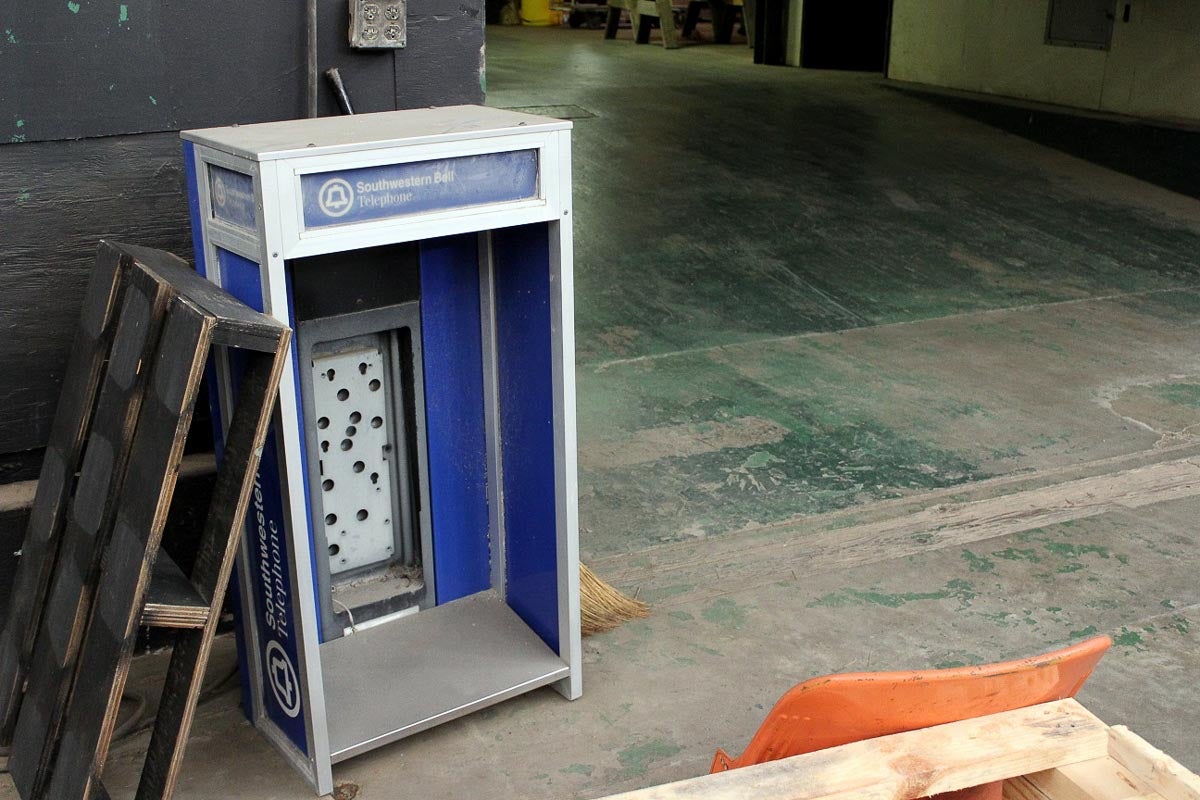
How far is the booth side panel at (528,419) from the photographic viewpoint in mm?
2855

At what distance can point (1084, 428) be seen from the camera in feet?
15.4

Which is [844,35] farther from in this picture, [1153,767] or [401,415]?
[1153,767]

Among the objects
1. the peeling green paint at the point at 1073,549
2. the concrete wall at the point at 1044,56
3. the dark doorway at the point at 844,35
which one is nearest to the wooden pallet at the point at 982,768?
the peeling green paint at the point at 1073,549

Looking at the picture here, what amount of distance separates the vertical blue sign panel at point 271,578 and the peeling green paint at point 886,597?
1.48 meters

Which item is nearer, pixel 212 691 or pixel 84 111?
pixel 84 111

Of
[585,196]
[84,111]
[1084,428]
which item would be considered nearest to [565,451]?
[84,111]

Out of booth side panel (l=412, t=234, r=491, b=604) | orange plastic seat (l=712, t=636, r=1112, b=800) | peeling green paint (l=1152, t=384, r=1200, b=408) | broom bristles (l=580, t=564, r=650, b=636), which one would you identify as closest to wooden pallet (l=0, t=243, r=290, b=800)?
booth side panel (l=412, t=234, r=491, b=604)

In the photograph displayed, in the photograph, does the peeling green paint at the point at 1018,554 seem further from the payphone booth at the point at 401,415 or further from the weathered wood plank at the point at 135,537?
the weathered wood plank at the point at 135,537

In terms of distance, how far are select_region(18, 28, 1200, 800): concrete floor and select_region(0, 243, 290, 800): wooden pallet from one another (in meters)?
0.37

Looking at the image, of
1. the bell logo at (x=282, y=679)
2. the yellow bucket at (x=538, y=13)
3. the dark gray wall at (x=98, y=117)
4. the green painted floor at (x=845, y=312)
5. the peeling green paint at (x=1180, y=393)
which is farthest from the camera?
the yellow bucket at (x=538, y=13)

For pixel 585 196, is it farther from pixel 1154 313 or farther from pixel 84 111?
pixel 84 111

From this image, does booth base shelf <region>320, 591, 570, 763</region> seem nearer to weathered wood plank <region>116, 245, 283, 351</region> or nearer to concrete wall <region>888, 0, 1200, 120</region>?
weathered wood plank <region>116, 245, 283, 351</region>

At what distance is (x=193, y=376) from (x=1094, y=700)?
225 centimetres

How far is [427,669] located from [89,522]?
2.97 ft
